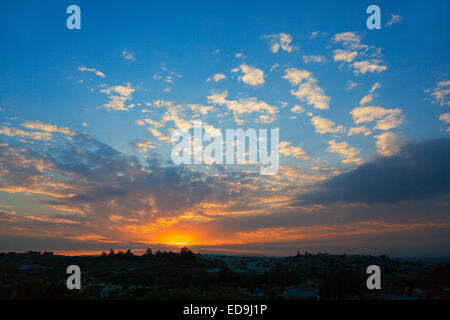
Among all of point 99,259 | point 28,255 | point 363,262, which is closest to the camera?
point 363,262

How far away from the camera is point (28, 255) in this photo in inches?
1222

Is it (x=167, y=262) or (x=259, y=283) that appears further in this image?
(x=167, y=262)
